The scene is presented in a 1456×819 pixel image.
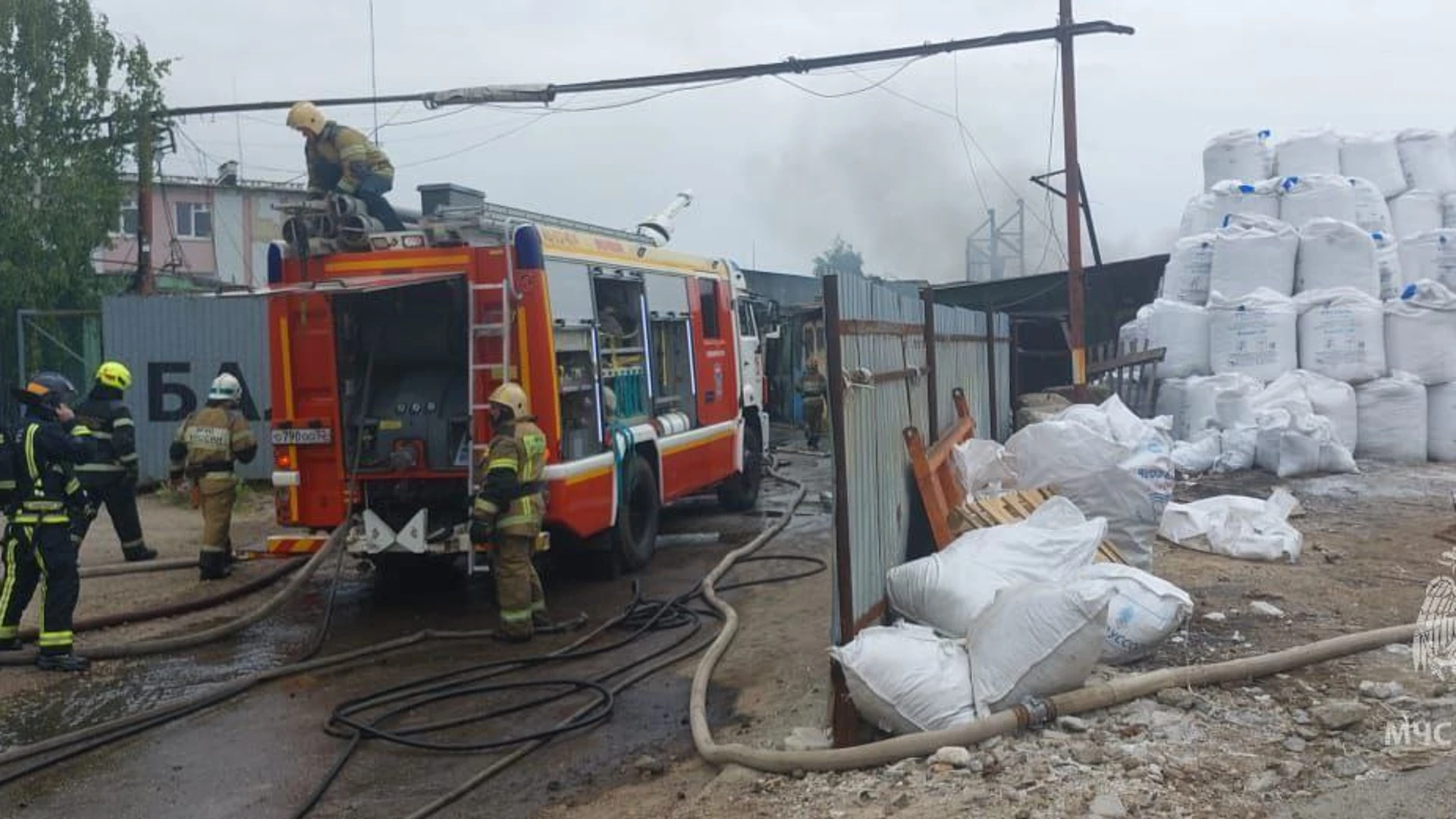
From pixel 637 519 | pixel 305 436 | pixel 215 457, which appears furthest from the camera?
pixel 637 519

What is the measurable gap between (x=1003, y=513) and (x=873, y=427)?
70.0 inches

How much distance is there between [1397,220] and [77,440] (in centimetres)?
1572

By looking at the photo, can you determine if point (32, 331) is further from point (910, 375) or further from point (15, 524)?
point (910, 375)

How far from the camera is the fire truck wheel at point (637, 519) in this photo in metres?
8.62

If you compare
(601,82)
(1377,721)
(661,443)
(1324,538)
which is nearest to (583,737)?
(1377,721)

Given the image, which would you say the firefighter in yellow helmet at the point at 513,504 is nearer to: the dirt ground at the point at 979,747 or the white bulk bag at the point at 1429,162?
the dirt ground at the point at 979,747

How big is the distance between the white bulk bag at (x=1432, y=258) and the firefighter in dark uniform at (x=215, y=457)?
13.6 m

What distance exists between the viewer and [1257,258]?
13.9 meters

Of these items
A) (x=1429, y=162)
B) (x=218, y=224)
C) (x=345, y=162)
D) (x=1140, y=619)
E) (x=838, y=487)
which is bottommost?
(x=1140, y=619)

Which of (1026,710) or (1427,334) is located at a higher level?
(1427,334)

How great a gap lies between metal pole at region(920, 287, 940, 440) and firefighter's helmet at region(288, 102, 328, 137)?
4171 mm

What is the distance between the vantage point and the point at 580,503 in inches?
300

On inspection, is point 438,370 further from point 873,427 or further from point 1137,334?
point 1137,334

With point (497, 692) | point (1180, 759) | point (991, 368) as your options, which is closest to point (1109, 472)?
point (1180, 759)
